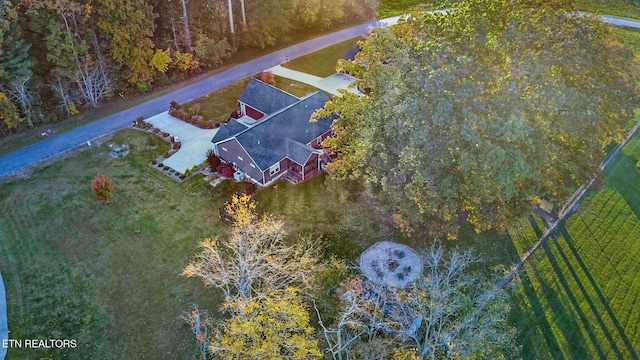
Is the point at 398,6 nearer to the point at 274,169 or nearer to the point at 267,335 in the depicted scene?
the point at 274,169

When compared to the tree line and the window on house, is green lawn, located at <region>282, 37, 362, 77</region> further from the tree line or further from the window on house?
the tree line

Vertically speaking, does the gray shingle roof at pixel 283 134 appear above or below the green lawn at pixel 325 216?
above

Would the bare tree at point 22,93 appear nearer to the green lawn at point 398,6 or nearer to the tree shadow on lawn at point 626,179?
the green lawn at point 398,6

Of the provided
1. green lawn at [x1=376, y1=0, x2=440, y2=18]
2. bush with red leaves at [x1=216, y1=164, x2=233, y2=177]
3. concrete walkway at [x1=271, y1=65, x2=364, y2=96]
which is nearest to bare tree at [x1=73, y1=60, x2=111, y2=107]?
bush with red leaves at [x1=216, y1=164, x2=233, y2=177]

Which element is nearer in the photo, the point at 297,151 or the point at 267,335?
the point at 267,335

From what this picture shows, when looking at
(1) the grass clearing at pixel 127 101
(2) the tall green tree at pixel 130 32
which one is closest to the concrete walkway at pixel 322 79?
(1) the grass clearing at pixel 127 101

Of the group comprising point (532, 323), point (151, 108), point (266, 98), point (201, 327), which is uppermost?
point (266, 98)

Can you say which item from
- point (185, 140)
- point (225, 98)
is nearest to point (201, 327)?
point (185, 140)
